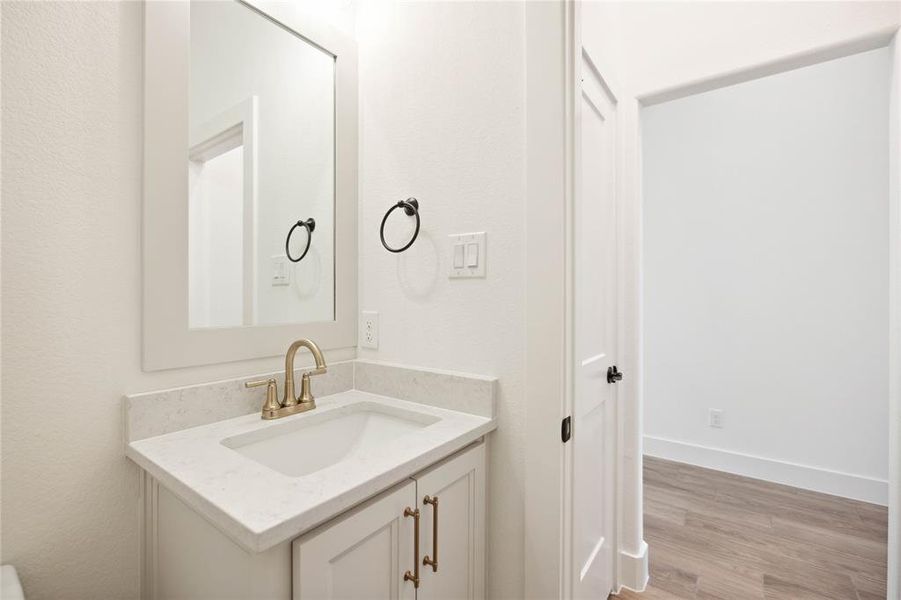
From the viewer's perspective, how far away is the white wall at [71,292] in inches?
32.4

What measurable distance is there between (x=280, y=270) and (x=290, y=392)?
0.39 metres

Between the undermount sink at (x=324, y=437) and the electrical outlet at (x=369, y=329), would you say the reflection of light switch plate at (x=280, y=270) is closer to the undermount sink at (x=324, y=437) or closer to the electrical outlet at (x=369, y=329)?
the electrical outlet at (x=369, y=329)

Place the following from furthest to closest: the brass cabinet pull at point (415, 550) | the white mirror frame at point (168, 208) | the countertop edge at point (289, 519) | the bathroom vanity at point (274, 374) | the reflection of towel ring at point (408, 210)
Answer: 1. the reflection of towel ring at point (408, 210)
2. the white mirror frame at point (168, 208)
3. the brass cabinet pull at point (415, 550)
4. the bathroom vanity at point (274, 374)
5. the countertop edge at point (289, 519)

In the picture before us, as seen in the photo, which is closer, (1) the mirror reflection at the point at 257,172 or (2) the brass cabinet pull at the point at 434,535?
(2) the brass cabinet pull at the point at 434,535

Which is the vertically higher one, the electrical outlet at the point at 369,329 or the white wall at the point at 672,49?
the white wall at the point at 672,49

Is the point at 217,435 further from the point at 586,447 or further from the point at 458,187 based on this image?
the point at 586,447

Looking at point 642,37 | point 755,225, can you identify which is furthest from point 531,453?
point 755,225

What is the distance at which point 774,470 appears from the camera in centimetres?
262

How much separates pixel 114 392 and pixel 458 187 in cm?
99

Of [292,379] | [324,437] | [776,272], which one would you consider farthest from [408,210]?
[776,272]

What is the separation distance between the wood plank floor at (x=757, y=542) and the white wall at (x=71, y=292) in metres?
1.79

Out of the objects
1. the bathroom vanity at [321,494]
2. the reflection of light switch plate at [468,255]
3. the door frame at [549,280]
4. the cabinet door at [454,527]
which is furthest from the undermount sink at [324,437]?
the reflection of light switch plate at [468,255]

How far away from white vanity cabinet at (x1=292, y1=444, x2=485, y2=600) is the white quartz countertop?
4cm

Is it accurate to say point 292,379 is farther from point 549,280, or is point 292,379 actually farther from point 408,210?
point 549,280
